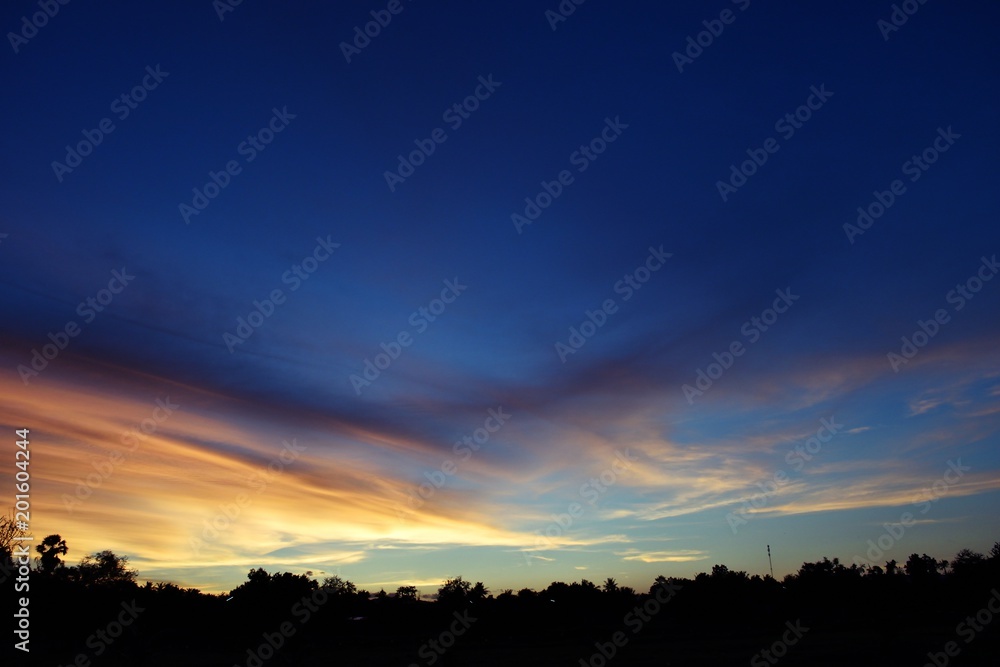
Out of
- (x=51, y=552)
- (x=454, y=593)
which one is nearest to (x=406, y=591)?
(x=454, y=593)

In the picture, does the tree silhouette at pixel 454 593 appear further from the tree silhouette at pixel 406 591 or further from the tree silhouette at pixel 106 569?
the tree silhouette at pixel 106 569

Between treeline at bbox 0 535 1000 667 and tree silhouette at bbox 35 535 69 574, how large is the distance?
22cm

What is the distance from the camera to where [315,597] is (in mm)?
81438

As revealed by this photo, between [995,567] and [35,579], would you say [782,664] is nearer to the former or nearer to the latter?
[995,567]

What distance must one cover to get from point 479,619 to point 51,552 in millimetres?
70000

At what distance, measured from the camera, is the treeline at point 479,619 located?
59906mm

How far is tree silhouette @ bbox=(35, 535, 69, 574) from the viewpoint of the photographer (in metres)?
98.2

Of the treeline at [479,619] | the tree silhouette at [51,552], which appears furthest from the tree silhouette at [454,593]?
the tree silhouette at [51,552]

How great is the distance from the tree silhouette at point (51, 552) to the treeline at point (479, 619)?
0.71 feet

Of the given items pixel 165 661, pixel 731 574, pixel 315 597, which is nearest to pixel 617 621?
pixel 731 574

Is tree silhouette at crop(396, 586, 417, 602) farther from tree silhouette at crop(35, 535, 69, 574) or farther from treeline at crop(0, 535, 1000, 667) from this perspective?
tree silhouette at crop(35, 535, 69, 574)

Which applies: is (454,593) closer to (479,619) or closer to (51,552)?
(479,619)

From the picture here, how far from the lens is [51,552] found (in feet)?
332

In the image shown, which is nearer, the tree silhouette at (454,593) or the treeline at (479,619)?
the treeline at (479,619)
